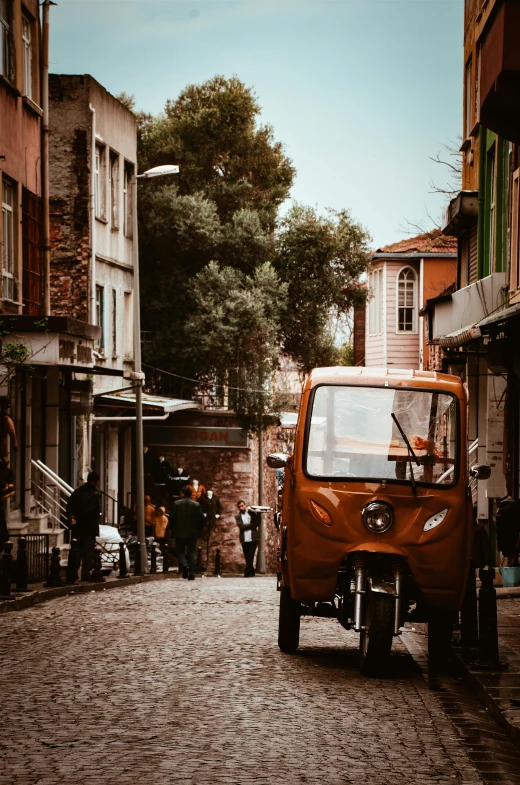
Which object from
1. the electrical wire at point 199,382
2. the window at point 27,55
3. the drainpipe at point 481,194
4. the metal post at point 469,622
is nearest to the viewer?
the metal post at point 469,622

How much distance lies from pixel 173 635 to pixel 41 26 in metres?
16.4

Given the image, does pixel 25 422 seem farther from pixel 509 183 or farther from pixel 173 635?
pixel 173 635

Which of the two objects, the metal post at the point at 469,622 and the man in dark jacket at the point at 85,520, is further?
the man in dark jacket at the point at 85,520

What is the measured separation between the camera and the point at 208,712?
884 cm

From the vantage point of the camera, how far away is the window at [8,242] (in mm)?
23734

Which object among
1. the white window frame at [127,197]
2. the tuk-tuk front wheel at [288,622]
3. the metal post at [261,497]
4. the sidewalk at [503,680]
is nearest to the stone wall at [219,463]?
the metal post at [261,497]

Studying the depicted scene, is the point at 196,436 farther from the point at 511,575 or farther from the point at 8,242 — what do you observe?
the point at 511,575

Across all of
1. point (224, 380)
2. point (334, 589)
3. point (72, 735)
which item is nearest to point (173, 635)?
point (334, 589)

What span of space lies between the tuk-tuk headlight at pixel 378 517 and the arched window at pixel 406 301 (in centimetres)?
3818

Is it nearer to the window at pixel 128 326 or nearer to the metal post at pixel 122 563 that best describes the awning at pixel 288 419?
the window at pixel 128 326

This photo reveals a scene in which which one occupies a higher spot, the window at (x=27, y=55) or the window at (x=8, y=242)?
the window at (x=27, y=55)

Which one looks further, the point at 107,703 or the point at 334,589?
the point at 334,589

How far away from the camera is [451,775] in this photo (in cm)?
711

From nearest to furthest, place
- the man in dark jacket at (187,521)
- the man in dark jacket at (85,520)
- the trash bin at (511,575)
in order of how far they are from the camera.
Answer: the trash bin at (511,575)
the man in dark jacket at (85,520)
the man in dark jacket at (187,521)
